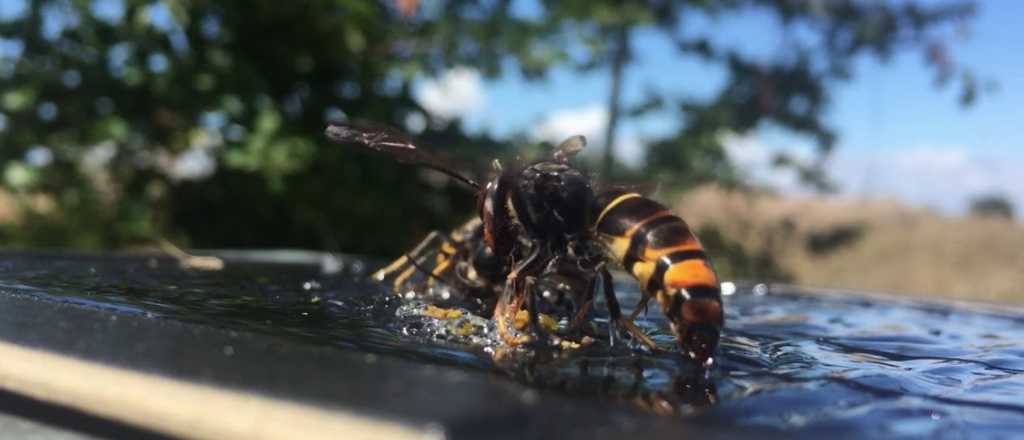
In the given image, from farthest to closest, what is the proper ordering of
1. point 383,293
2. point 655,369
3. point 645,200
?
point 383,293, point 645,200, point 655,369

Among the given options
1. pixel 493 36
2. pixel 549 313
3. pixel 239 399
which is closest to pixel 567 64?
pixel 493 36

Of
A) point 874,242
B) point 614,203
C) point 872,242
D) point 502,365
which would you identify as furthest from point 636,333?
point 874,242

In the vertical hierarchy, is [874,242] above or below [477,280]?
above

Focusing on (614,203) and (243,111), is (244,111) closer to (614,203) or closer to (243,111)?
(243,111)

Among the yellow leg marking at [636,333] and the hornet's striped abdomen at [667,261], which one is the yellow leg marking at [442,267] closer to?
the hornet's striped abdomen at [667,261]

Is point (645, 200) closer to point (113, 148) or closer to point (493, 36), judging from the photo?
point (493, 36)

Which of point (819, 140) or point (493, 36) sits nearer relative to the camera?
point (493, 36)

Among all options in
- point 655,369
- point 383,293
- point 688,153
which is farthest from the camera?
point 688,153
